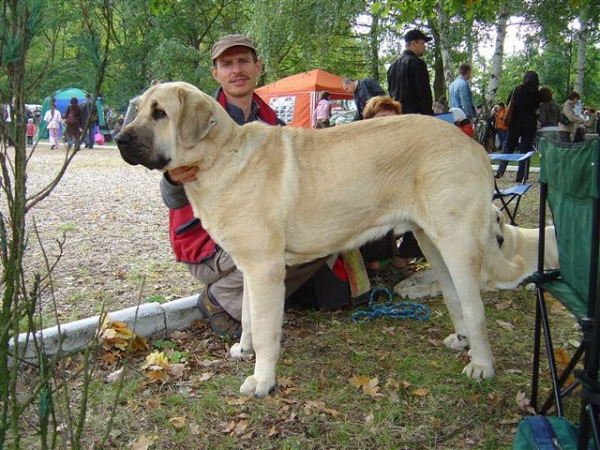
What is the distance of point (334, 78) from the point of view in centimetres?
2123

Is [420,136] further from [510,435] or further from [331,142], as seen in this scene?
[510,435]

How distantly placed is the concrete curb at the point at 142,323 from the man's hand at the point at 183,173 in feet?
3.17

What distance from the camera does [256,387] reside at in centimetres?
305

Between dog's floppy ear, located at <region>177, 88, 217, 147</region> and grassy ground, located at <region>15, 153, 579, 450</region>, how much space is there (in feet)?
4.26

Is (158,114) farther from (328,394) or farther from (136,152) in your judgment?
(328,394)

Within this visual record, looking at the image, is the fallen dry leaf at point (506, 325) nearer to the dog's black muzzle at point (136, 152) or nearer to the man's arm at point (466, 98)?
the dog's black muzzle at point (136, 152)

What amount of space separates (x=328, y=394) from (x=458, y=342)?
1122mm

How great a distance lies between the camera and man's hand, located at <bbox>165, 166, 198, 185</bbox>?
3100 millimetres

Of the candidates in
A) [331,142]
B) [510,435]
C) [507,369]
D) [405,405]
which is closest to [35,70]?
[331,142]

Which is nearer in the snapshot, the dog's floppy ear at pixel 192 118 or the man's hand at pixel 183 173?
the dog's floppy ear at pixel 192 118

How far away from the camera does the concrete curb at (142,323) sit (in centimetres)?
339

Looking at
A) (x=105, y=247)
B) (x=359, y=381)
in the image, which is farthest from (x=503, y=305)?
(x=105, y=247)

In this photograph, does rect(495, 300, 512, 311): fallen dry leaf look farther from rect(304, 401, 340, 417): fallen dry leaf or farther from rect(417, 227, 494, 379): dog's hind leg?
rect(304, 401, 340, 417): fallen dry leaf

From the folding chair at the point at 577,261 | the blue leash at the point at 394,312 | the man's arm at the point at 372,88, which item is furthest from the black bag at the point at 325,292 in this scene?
the man's arm at the point at 372,88
